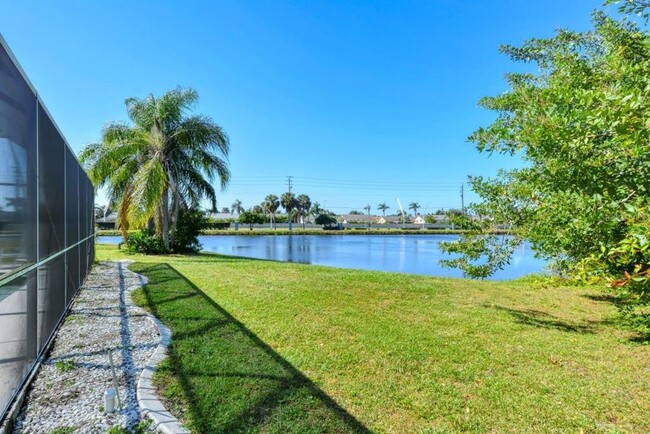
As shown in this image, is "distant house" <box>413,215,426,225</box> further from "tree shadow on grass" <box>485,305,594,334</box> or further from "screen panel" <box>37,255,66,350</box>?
"screen panel" <box>37,255,66,350</box>

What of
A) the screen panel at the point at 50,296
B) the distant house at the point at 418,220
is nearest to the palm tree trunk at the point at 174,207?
Answer: the screen panel at the point at 50,296

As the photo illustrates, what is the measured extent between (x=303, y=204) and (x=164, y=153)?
8346 centimetres

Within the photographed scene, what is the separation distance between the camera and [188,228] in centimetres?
1841

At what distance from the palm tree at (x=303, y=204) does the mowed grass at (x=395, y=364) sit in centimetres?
8995

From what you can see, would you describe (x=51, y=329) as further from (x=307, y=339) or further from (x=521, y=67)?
(x=521, y=67)

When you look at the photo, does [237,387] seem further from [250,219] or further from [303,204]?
[303,204]

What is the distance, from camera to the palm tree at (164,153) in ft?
53.8

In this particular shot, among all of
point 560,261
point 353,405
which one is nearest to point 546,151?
point 353,405

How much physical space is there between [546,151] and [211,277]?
7.89m

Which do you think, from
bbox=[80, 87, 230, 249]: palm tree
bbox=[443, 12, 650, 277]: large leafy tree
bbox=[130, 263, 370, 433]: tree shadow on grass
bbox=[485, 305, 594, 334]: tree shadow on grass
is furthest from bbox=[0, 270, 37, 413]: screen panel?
bbox=[80, 87, 230, 249]: palm tree

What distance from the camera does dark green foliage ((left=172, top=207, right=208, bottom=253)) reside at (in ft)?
59.3

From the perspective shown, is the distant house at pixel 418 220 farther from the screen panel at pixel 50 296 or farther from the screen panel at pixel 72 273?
the screen panel at pixel 50 296

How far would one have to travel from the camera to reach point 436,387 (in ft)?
11.0

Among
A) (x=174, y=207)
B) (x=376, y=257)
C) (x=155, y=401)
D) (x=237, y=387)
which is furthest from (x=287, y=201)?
(x=155, y=401)
